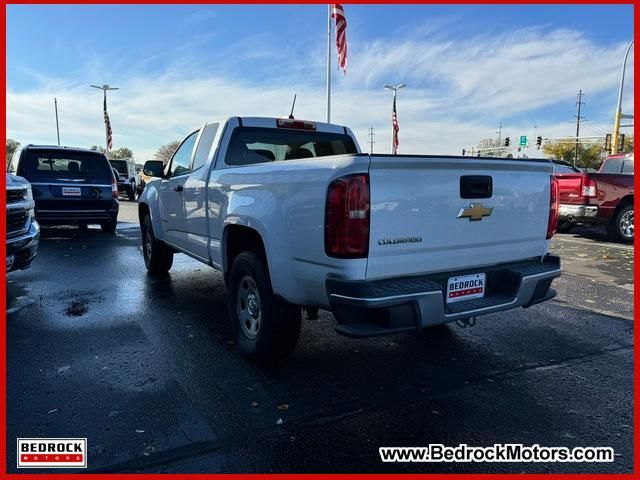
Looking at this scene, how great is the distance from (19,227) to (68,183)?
515cm

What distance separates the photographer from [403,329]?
8.97ft

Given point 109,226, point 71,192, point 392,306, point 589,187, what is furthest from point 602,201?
point 71,192

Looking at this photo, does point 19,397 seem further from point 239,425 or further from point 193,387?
point 239,425

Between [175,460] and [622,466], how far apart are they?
2.36 m

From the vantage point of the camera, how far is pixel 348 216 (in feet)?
8.79

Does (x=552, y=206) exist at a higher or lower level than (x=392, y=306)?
higher

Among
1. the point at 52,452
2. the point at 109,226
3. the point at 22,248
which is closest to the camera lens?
the point at 52,452

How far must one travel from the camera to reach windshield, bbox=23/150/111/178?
9.64 m

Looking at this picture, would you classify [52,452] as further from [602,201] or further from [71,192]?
[602,201]

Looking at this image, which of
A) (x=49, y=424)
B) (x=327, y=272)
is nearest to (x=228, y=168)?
(x=327, y=272)

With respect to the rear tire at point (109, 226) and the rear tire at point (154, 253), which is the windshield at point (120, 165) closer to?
the rear tire at point (109, 226)

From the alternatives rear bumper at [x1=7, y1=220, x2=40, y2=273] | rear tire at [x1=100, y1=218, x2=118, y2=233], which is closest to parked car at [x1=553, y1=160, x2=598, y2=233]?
rear bumper at [x1=7, y1=220, x2=40, y2=273]

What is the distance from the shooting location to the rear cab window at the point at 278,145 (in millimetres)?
4578

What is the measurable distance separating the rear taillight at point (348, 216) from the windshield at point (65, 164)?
9.13 meters
